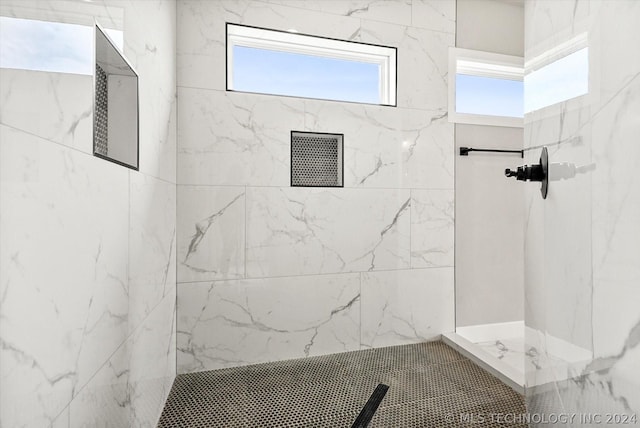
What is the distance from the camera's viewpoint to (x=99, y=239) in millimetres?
929

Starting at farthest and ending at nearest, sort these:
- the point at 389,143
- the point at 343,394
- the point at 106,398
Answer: the point at 389,143 → the point at 343,394 → the point at 106,398

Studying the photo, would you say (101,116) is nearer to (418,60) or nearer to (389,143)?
(389,143)

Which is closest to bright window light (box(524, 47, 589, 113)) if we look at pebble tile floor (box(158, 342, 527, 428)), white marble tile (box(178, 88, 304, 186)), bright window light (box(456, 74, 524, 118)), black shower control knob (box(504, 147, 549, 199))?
black shower control knob (box(504, 147, 549, 199))

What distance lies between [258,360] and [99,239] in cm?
150

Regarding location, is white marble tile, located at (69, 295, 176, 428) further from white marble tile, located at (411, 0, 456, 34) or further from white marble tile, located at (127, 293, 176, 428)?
white marble tile, located at (411, 0, 456, 34)

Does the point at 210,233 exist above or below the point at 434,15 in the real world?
below

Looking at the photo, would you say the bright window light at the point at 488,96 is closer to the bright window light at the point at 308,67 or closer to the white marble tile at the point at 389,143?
the white marble tile at the point at 389,143

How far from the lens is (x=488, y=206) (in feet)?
8.57

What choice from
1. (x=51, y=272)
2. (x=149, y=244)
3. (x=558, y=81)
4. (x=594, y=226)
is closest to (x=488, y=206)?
(x=558, y=81)

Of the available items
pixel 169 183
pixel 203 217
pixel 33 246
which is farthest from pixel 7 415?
pixel 203 217

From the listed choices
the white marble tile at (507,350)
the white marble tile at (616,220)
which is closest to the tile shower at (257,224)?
the white marble tile at (616,220)

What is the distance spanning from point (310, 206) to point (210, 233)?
0.62 metres

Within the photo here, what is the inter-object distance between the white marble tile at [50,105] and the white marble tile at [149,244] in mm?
400

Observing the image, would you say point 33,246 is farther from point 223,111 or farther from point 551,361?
point 223,111
